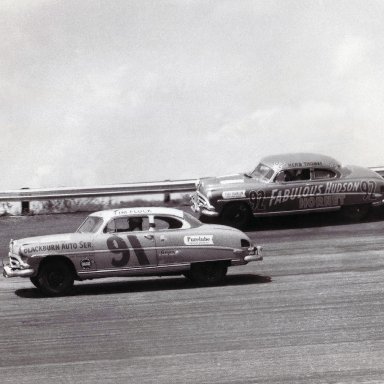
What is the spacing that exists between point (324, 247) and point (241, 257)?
126 inches

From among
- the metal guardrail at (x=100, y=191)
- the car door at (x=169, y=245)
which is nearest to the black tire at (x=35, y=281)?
the car door at (x=169, y=245)

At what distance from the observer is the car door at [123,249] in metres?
15.1

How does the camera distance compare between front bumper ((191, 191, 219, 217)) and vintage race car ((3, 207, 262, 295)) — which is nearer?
vintage race car ((3, 207, 262, 295))

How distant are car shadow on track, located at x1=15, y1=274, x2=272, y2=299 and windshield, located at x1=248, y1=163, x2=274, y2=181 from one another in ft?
14.3

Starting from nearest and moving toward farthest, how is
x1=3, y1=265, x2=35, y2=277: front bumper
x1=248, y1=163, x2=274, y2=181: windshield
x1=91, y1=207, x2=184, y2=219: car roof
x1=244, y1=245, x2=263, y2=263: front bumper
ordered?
x1=3, y1=265, x2=35, y2=277: front bumper, x1=91, y1=207, x2=184, y2=219: car roof, x1=244, y1=245, x2=263, y2=263: front bumper, x1=248, y1=163, x2=274, y2=181: windshield

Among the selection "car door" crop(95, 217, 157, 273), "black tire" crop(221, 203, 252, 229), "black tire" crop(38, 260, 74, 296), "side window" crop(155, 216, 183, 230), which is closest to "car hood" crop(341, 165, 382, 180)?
"black tire" crop(221, 203, 252, 229)

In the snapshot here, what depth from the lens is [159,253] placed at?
15258 millimetres

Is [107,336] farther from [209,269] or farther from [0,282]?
[0,282]

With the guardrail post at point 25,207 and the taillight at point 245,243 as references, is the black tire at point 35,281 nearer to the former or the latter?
the taillight at point 245,243

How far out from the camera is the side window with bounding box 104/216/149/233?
15312 mm

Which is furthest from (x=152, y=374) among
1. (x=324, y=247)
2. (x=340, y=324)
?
(x=324, y=247)

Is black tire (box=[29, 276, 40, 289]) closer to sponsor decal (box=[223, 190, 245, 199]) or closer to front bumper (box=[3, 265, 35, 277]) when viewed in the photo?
front bumper (box=[3, 265, 35, 277])

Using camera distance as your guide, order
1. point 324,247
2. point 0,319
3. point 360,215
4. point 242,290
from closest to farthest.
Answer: point 0,319 < point 242,290 < point 324,247 < point 360,215

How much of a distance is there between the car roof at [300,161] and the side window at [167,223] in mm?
5131
